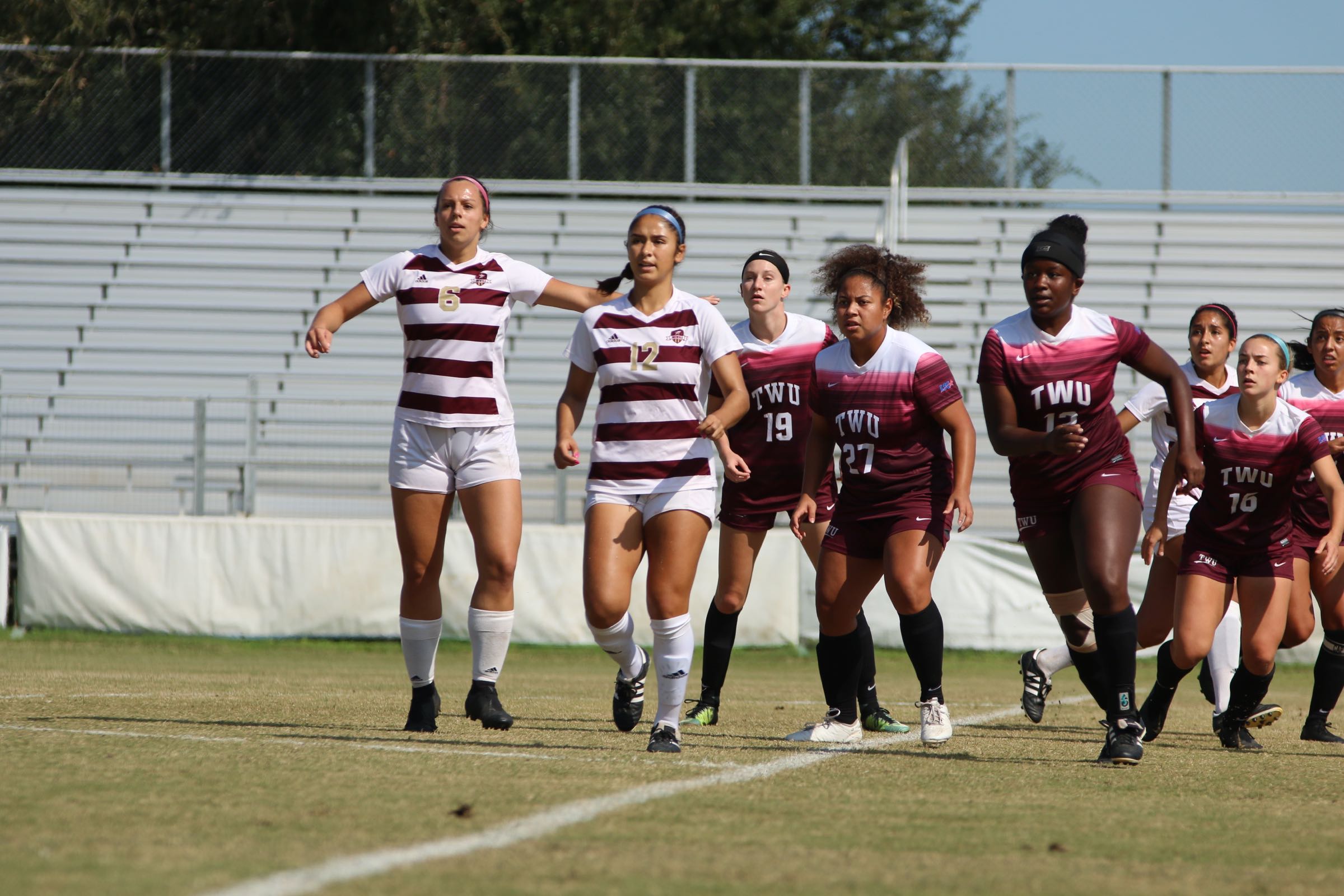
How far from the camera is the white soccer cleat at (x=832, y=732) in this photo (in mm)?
6621

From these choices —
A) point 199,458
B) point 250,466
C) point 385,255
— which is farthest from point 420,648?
point 385,255

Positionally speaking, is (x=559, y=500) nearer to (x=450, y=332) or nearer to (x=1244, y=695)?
→ (x=450, y=332)

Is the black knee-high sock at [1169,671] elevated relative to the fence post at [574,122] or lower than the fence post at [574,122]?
lower

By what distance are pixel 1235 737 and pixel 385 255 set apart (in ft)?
46.5

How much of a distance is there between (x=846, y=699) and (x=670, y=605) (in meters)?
1.12

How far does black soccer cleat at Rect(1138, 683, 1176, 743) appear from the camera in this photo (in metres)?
7.18

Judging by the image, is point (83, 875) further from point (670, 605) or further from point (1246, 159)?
point (1246, 159)

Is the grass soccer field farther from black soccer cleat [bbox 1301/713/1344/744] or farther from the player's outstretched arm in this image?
the player's outstretched arm

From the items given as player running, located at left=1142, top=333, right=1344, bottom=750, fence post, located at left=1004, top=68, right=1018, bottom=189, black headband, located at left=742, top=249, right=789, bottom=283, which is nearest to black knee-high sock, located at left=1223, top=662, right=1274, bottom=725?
player running, located at left=1142, top=333, right=1344, bottom=750

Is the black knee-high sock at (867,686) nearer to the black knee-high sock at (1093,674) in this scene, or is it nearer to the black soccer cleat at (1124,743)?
the black knee-high sock at (1093,674)

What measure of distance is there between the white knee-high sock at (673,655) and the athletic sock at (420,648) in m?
1.00

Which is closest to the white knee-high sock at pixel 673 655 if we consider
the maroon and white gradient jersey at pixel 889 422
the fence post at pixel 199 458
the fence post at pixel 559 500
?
the maroon and white gradient jersey at pixel 889 422

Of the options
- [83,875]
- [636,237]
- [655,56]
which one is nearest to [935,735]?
[636,237]

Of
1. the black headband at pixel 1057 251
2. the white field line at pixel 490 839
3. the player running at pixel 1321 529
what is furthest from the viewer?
the player running at pixel 1321 529
